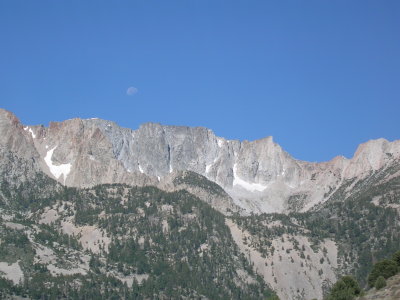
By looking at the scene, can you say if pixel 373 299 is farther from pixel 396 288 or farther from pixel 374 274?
pixel 374 274

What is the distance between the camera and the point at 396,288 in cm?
14112

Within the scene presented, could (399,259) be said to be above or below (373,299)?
above

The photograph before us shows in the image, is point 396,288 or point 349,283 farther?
point 349,283

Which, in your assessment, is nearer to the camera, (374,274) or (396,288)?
(396,288)

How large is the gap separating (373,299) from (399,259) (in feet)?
179

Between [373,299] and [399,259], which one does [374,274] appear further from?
[373,299]

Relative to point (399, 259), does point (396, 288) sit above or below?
below

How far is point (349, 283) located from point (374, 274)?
7010 millimetres

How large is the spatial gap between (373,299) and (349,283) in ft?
168

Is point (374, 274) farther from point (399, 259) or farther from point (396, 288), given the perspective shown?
point (396, 288)

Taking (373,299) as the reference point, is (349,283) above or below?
above

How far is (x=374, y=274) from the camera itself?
188 metres

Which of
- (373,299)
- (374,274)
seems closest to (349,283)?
(374,274)

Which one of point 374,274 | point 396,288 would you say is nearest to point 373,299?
point 396,288
